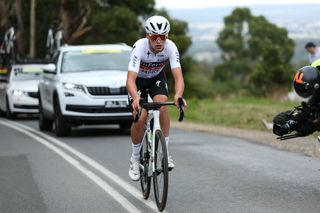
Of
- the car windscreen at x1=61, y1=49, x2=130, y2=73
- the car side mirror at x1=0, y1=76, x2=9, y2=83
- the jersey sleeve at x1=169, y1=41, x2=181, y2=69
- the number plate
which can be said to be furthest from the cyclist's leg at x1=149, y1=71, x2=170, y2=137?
the car side mirror at x1=0, y1=76, x2=9, y2=83

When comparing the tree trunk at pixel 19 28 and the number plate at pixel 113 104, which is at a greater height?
the number plate at pixel 113 104

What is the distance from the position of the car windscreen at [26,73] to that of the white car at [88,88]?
7.29 meters

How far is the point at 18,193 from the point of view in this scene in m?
8.49

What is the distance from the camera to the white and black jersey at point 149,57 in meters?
7.69

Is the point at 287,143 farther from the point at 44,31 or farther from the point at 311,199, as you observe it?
the point at 44,31

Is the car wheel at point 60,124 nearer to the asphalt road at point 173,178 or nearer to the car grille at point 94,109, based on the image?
the car grille at point 94,109

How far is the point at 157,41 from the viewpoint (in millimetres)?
7586

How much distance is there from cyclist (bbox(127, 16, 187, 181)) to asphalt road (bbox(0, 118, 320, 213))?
0.59 meters

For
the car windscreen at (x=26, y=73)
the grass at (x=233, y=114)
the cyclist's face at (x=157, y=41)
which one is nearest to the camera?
the cyclist's face at (x=157, y=41)

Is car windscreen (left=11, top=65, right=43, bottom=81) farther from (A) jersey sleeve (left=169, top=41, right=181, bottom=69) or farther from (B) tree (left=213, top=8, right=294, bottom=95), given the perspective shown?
(B) tree (left=213, top=8, right=294, bottom=95)

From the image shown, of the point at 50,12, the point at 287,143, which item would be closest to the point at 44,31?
the point at 50,12

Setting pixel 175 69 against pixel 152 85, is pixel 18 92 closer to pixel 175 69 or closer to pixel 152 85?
pixel 152 85

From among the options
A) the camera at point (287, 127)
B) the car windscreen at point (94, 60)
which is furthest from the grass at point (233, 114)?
the camera at point (287, 127)

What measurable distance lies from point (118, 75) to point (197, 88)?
41.0 m
